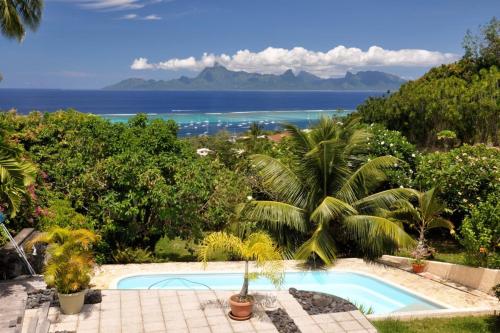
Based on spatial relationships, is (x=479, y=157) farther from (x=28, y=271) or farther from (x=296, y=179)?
(x=28, y=271)

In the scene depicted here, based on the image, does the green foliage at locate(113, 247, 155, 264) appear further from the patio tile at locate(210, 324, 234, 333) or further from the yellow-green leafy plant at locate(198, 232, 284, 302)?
the patio tile at locate(210, 324, 234, 333)

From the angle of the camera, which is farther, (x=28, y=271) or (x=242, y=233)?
(x=242, y=233)

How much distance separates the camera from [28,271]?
33.5ft

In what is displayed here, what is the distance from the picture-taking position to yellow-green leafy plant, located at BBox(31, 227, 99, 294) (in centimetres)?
840

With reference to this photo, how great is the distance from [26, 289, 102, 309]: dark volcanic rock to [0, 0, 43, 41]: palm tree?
7.11 metres

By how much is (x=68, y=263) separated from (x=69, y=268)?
3.6 inches

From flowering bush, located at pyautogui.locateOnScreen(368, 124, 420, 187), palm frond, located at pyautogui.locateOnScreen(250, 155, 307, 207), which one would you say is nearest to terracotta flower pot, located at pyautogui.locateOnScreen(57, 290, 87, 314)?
palm frond, located at pyautogui.locateOnScreen(250, 155, 307, 207)

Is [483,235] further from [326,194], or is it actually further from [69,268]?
[69,268]

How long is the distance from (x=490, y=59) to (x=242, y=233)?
96.4ft

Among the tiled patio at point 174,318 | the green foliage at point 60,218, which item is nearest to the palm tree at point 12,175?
the tiled patio at point 174,318

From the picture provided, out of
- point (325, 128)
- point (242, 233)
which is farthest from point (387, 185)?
point (242, 233)

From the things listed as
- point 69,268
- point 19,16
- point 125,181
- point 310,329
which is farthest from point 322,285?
point 19,16

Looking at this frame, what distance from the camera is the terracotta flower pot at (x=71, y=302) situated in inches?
336

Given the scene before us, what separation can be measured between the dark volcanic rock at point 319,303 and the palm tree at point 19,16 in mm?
9867
